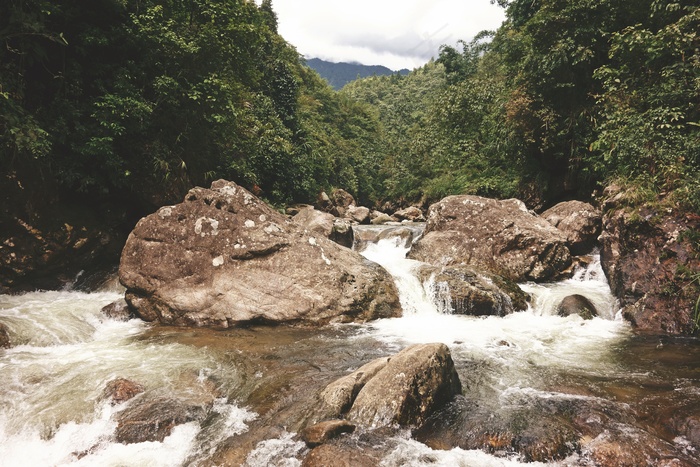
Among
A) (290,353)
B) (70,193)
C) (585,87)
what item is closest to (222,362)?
(290,353)

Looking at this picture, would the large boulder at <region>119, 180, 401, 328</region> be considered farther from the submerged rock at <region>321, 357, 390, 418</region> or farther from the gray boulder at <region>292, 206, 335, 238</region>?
the gray boulder at <region>292, 206, 335, 238</region>

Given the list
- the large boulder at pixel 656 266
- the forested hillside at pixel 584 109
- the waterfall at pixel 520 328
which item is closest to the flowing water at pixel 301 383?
the waterfall at pixel 520 328

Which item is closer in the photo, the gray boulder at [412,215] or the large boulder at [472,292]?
the large boulder at [472,292]

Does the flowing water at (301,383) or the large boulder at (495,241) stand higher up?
the large boulder at (495,241)

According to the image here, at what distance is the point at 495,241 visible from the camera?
1291cm

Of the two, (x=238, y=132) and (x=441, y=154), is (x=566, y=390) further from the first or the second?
(x=441, y=154)

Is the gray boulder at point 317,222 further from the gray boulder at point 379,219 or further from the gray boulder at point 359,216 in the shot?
the gray boulder at point 379,219

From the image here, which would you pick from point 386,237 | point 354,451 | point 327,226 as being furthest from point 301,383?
point 386,237

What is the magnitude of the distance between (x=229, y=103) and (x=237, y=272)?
7476mm

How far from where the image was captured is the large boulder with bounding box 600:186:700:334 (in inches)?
317

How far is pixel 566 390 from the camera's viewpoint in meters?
5.78

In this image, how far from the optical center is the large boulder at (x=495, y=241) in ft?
40.8

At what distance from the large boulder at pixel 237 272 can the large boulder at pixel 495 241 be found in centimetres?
378

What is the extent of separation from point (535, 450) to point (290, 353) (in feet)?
15.1
